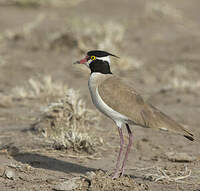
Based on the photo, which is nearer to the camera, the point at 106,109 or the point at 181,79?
the point at 106,109

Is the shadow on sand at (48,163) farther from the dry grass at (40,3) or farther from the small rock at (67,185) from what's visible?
the dry grass at (40,3)

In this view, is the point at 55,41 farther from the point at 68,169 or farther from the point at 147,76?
the point at 68,169

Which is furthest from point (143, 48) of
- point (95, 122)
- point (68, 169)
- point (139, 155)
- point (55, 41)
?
point (68, 169)

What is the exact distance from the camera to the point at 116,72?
10.9 m

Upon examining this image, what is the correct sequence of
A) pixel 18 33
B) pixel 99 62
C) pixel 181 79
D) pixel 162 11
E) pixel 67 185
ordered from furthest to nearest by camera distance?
pixel 162 11
pixel 18 33
pixel 181 79
pixel 99 62
pixel 67 185

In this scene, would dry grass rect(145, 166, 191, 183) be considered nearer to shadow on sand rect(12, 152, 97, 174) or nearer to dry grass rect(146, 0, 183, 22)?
shadow on sand rect(12, 152, 97, 174)

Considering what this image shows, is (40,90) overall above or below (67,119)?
below

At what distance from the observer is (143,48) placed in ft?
42.7

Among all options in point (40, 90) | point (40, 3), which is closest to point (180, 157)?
point (40, 90)

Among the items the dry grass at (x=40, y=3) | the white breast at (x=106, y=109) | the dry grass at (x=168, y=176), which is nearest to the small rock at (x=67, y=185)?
the white breast at (x=106, y=109)

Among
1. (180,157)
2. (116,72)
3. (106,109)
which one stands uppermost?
(106,109)

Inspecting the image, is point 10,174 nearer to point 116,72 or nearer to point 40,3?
point 116,72

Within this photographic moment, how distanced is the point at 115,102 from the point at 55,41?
802 centimetres

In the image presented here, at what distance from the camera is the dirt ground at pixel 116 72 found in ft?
15.6
